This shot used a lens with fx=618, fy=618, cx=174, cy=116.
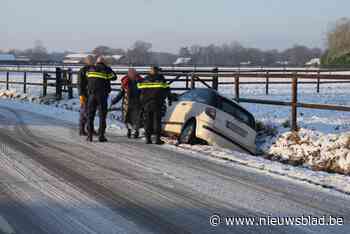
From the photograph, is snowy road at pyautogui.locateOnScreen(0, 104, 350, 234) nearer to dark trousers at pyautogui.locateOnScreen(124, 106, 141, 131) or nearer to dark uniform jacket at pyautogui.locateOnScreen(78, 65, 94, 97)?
dark trousers at pyautogui.locateOnScreen(124, 106, 141, 131)

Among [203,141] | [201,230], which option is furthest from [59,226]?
[203,141]

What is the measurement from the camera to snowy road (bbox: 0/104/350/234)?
641cm

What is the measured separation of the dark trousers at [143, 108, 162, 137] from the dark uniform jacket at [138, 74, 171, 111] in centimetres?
9

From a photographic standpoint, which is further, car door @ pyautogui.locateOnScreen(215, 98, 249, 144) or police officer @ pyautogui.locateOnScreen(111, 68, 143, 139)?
police officer @ pyautogui.locateOnScreen(111, 68, 143, 139)

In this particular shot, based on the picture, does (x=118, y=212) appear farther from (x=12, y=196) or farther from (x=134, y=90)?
(x=134, y=90)

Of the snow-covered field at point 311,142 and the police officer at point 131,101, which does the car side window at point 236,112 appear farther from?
the police officer at point 131,101

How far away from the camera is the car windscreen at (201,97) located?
1286cm

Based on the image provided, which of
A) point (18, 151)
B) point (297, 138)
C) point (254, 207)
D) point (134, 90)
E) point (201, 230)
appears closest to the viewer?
point (201, 230)

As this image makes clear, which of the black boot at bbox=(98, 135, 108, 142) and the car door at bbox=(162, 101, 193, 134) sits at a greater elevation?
the car door at bbox=(162, 101, 193, 134)

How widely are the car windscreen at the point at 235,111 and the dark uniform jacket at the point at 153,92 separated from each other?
1.24 meters

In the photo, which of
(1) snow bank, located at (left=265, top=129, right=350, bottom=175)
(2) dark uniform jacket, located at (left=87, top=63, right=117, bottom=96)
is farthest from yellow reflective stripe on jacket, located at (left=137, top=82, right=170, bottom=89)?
(1) snow bank, located at (left=265, top=129, right=350, bottom=175)

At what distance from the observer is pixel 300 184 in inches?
345

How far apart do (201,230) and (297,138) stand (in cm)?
668

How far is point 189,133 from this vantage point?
41.4 ft
